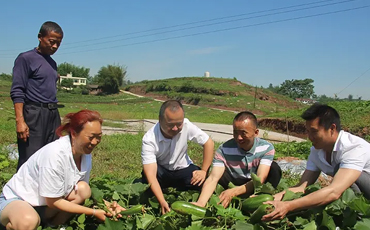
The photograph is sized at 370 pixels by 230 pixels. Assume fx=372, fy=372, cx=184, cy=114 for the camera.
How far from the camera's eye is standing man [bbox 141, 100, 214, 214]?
3.25 metres

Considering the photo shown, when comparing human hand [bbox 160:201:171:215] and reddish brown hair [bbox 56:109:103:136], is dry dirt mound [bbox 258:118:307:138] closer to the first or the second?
human hand [bbox 160:201:171:215]

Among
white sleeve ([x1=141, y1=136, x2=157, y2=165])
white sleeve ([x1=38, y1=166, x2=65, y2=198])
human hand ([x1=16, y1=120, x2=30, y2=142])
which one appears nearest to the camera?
white sleeve ([x1=38, y1=166, x2=65, y2=198])

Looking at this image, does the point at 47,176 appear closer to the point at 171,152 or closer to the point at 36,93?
the point at 171,152

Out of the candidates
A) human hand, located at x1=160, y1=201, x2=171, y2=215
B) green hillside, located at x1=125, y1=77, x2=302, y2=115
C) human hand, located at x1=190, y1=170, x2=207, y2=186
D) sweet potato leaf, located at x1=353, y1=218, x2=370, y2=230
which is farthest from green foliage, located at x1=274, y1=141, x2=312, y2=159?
green hillside, located at x1=125, y1=77, x2=302, y2=115

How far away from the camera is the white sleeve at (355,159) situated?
2777 mm

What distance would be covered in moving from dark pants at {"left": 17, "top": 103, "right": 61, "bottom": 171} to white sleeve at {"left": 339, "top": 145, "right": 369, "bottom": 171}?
2.84m

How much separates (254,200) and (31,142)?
234cm

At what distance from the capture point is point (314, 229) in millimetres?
2451

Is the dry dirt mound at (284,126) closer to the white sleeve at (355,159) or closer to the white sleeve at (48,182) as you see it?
the white sleeve at (355,159)

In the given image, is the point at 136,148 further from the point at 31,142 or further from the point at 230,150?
the point at 230,150

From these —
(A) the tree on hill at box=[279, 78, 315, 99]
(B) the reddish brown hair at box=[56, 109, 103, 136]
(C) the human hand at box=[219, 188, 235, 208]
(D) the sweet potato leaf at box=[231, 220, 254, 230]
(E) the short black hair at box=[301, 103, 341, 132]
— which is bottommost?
(D) the sweet potato leaf at box=[231, 220, 254, 230]

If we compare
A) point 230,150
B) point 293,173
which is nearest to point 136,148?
point 293,173

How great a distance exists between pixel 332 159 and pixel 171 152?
146cm

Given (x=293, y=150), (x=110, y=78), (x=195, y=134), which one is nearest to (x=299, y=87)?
(x=110, y=78)
